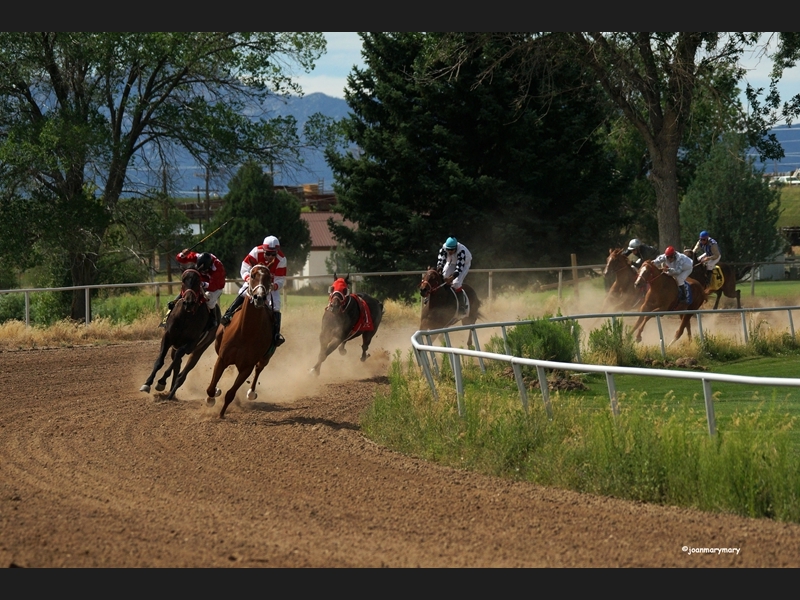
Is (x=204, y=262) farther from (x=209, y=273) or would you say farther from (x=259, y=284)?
(x=259, y=284)

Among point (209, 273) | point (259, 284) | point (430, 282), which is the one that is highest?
point (209, 273)

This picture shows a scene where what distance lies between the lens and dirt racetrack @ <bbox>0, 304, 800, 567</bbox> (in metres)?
6.64

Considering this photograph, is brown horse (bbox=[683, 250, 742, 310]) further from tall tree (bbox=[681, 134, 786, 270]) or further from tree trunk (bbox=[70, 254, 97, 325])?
tall tree (bbox=[681, 134, 786, 270])

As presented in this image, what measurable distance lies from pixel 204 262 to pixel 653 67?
64.2 feet

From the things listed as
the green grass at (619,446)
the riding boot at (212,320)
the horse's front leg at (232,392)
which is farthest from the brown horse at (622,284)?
the green grass at (619,446)

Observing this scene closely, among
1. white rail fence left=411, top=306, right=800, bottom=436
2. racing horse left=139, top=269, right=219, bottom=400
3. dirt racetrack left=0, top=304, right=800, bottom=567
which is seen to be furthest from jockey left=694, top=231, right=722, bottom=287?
racing horse left=139, top=269, right=219, bottom=400

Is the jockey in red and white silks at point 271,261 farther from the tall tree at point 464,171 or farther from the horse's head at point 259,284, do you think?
the tall tree at point 464,171

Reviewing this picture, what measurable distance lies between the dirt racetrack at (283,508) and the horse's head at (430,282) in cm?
487

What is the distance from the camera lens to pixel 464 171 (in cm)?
3866

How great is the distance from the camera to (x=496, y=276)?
35469mm

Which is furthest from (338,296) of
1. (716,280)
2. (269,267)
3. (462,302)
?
(716,280)

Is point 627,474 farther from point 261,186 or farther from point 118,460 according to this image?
point 261,186

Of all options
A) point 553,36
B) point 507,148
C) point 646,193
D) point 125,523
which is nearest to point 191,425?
point 125,523

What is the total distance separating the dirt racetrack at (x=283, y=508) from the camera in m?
6.64
